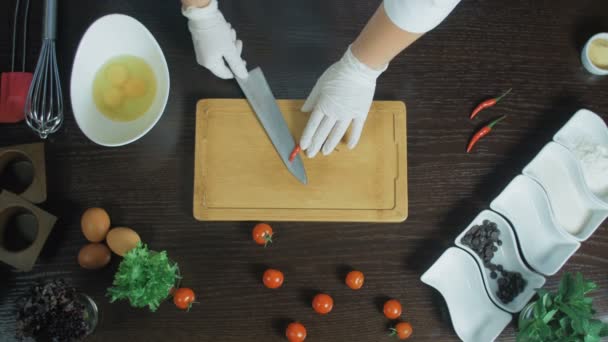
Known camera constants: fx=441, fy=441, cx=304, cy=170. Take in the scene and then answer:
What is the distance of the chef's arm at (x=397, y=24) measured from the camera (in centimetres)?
62

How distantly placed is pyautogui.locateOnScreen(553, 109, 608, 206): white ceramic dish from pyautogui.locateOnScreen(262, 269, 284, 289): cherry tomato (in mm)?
650

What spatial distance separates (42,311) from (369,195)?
651mm

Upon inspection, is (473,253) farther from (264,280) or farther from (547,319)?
(264,280)

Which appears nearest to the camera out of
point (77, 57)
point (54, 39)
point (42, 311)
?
→ point (42, 311)

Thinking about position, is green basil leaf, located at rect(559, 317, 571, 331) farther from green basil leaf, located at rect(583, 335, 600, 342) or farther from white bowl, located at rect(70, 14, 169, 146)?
white bowl, located at rect(70, 14, 169, 146)

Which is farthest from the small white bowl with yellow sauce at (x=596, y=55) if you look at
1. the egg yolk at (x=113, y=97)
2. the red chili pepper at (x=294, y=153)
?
the egg yolk at (x=113, y=97)

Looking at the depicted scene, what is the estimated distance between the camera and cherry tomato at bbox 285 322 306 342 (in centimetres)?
89

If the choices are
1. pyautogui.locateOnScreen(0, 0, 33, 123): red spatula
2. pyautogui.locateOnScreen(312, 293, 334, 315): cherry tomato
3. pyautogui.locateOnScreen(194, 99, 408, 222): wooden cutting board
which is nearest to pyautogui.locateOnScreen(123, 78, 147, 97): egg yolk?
pyautogui.locateOnScreen(194, 99, 408, 222): wooden cutting board

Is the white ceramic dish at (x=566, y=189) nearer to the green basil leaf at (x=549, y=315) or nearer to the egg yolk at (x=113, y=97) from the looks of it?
the green basil leaf at (x=549, y=315)

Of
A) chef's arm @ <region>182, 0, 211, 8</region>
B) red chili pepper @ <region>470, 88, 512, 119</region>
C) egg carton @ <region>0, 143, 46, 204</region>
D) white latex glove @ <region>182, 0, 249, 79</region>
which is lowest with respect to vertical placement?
egg carton @ <region>0, 143, 46, 204</region>

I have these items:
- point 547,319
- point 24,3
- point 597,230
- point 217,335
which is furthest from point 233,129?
point 597,230

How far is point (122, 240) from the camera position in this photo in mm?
881

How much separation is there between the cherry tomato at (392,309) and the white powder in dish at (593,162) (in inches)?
19.5

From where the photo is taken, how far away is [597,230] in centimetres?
96
